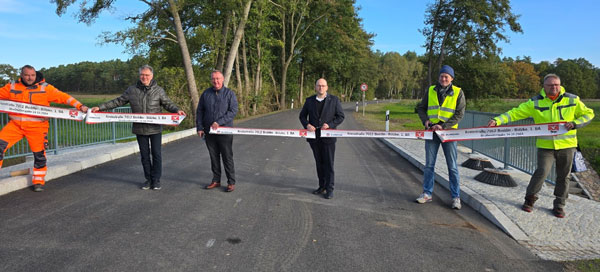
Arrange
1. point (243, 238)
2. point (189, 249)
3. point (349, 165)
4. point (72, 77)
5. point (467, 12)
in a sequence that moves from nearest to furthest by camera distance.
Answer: point (189, 249)
point (243, 238)
point (349, 165)
point (467, 12)
point (72, 77)

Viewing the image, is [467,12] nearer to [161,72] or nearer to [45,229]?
[161,72]

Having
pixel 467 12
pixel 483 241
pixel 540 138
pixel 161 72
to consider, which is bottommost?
pixel 483 241

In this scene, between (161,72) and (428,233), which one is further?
(161,72)

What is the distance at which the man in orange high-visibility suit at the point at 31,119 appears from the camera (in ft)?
18.2

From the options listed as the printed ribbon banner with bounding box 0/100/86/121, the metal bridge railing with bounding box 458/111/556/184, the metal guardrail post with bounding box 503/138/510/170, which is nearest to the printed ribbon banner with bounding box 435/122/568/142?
the metal bridge railing with bounding box 458/111/556/184

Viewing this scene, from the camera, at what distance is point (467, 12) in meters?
29.6

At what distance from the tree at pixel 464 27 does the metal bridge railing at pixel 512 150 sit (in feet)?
74.3

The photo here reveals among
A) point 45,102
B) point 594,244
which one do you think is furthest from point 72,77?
point 594,244

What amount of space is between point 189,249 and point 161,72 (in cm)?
1803

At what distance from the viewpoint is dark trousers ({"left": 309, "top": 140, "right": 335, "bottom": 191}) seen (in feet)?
19.4

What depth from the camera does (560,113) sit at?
193 inches

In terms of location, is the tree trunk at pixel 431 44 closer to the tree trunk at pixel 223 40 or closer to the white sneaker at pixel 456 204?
the tree trunk at pixel 223 40

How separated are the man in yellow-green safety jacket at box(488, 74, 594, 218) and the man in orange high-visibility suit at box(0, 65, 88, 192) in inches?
262

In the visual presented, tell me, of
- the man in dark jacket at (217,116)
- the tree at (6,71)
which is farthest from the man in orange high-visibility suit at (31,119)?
the tree at (6,71)
